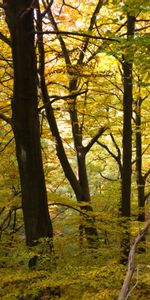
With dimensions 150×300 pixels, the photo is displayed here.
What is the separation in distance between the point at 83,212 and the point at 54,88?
16.5 ft

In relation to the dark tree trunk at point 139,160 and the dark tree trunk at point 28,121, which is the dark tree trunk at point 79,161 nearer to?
the dark tree trunk at point 28,121

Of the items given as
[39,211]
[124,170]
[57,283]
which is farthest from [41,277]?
[124,170]

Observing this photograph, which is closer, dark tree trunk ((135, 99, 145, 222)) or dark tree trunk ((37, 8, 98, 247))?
dark tree trunk ((37, 8, 98, 247))

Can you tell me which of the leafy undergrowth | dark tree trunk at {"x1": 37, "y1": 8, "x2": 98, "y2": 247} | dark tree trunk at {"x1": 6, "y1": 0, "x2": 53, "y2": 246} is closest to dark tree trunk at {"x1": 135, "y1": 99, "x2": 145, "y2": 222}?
dark tree trunk at {"x1": 37, "y1": 8, "x2": 98, "y2": 247}

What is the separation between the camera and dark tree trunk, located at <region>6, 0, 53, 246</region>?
499 centimetres

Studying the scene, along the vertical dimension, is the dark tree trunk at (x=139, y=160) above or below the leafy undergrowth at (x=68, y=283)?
above

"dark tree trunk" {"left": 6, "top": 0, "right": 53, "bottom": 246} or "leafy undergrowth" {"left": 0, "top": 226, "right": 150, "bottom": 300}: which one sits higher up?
"dark tree trunk" {"left": 6, "top": 0, "right": 53, "bottom": 246}

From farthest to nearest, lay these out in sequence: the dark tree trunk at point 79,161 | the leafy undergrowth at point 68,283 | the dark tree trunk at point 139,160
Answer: the dark tree trunk at point 139,160 < the dark tree trunk at point 79,161 < the leafy undergrowth at point 68,283

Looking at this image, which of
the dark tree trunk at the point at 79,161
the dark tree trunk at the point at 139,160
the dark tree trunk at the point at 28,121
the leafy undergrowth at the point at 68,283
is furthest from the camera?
the dark tree trunk at the point at 139,160

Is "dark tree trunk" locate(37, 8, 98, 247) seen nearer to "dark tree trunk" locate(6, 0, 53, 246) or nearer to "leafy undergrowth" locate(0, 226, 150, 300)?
"dark tree trunk" locate(6, 0, 53, 246)

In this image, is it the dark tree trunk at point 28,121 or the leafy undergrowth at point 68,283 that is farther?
the dark tree trunk at point 28,121

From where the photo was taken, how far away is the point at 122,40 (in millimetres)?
5312

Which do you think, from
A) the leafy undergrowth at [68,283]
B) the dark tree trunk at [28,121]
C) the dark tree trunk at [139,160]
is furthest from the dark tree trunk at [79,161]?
the dark tree trunk at [139,160]

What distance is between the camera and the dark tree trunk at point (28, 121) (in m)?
4.99
